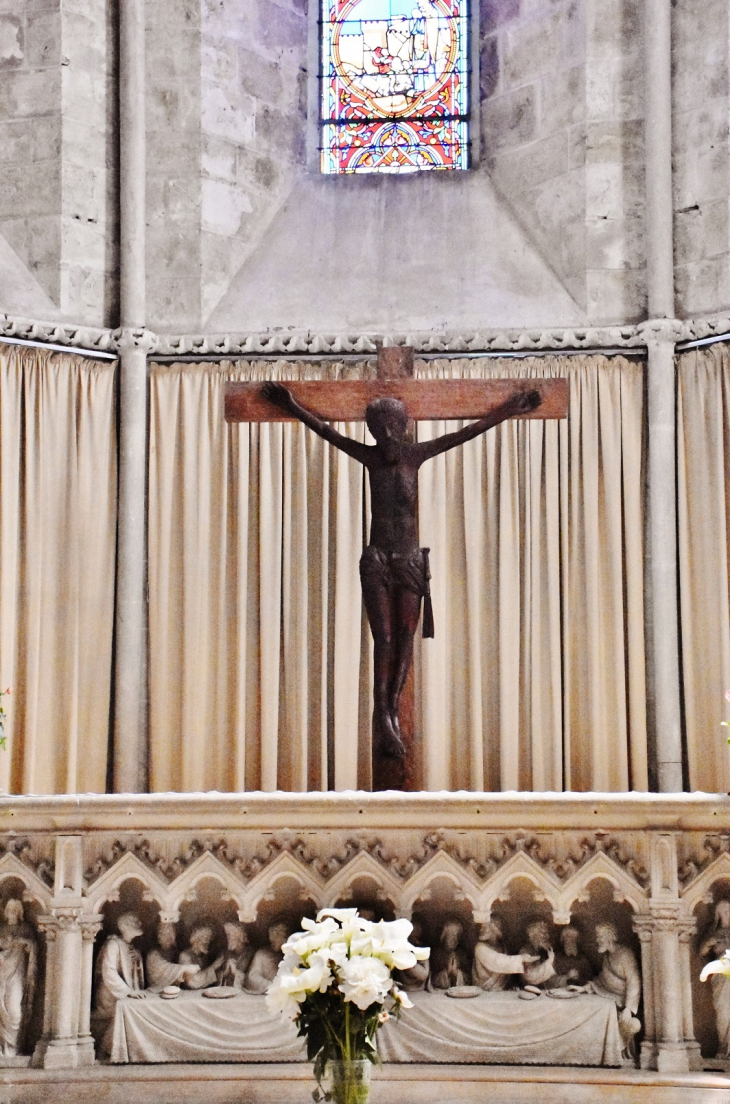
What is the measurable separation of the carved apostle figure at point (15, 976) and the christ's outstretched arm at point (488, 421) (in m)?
2.55

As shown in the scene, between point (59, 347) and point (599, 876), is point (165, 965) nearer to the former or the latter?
point (599, 876)

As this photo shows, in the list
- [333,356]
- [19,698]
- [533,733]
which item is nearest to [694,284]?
[333,356]

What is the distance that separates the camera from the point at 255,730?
9055 mm

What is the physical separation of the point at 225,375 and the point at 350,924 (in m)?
5.44

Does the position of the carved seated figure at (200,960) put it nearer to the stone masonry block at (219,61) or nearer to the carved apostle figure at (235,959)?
the carved apostle figure at (235,959)

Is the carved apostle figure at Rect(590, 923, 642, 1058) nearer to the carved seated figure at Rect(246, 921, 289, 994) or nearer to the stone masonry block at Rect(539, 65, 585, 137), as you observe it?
the carved seated figure at Rect(246, 921, 289, 994)

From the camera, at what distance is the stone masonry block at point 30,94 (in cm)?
923

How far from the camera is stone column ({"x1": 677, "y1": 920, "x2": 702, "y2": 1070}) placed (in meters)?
5.58

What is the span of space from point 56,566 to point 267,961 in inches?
146

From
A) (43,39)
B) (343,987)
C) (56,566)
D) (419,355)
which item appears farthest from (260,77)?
(343,987)

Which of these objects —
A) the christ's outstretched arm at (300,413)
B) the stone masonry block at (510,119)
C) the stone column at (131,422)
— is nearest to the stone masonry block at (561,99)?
the stone masonry block at (510,119)

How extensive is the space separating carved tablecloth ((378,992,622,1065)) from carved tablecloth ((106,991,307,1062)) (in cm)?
39

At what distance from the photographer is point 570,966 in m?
5.77

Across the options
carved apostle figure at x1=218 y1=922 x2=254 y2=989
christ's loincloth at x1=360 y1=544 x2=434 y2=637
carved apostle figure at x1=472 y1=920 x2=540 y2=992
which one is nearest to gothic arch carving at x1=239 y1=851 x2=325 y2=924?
carved apostle figure at x1=218 y1=922 x2=254 y2=989
